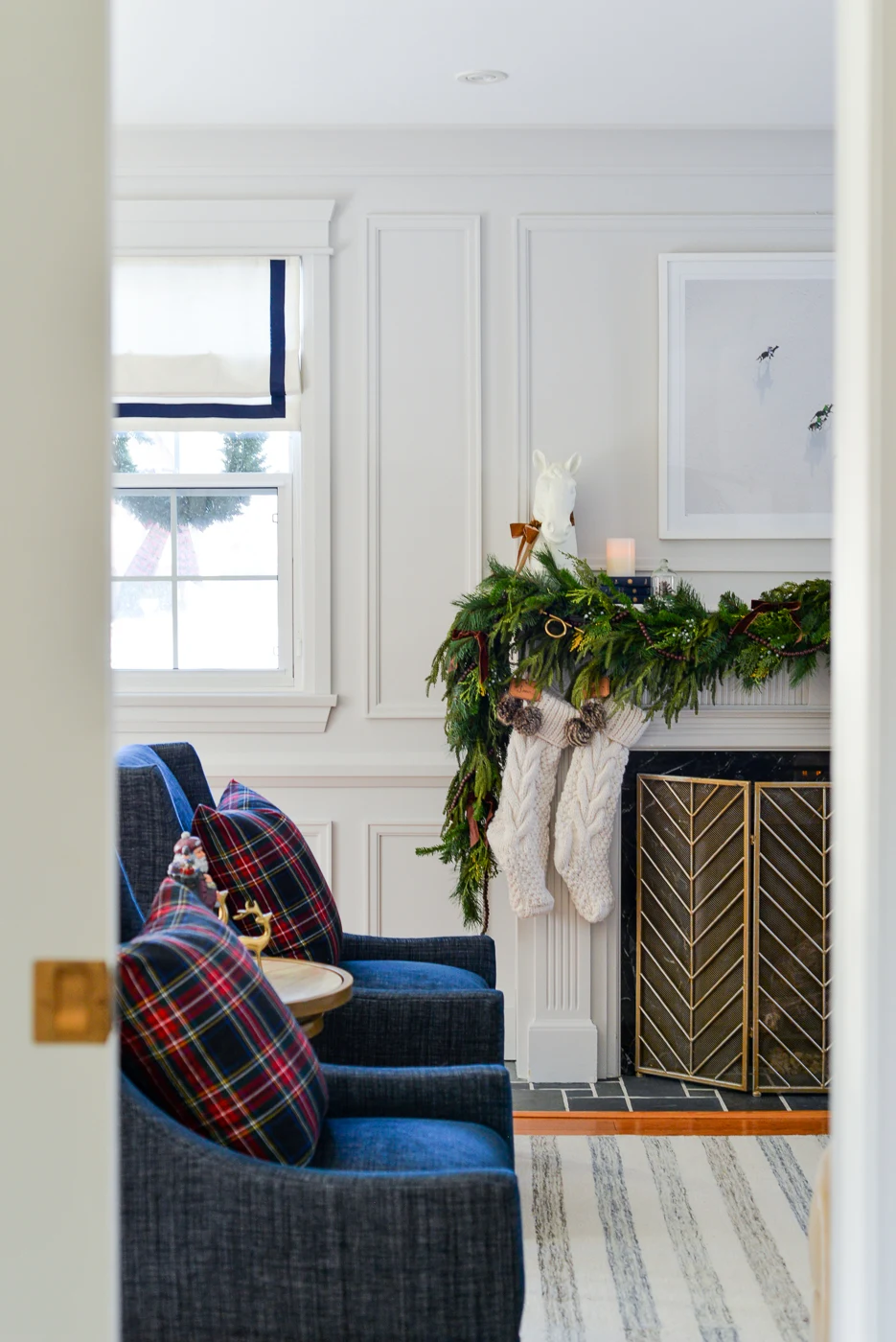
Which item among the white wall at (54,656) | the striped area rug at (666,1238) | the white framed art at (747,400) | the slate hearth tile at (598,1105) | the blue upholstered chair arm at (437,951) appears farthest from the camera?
the white framed art at (747,400)

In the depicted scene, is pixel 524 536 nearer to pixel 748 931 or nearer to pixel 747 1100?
pixel 748 931

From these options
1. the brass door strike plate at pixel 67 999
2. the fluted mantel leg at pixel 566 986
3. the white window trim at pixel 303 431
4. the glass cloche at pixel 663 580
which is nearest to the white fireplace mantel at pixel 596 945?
the fluted mantel leg at pixel 566 986

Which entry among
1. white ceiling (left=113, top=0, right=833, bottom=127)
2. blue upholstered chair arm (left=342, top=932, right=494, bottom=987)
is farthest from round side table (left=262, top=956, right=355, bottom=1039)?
white ceiling (left=113, top=0, right=833, bottom=127)

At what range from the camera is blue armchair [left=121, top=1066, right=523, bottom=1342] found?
1474 mm

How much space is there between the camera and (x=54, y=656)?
0.88 meters

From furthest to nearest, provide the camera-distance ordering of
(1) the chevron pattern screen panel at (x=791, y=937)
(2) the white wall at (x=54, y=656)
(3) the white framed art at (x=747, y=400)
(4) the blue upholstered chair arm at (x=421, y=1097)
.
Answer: (3) the white framed art at (x=747, y=400) → (1) the chevron pattern screen panel at (x=791, y=937) → (4) the blue upholstered chair arm at (x=421, y=1097) → (2) the white wall at (x=54, y=656)

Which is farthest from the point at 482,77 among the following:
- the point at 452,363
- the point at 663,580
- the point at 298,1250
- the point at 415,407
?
the point at 298,1250

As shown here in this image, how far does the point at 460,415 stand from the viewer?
12.8ft

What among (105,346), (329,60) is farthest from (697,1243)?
(329,60)

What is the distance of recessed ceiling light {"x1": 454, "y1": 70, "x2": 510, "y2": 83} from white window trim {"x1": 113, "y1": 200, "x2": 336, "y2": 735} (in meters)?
0.58

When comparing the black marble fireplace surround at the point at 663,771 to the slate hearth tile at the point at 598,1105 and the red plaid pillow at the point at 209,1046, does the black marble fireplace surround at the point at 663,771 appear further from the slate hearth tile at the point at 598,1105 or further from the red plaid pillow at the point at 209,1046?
the red plaid pillow at the point at 209,1046

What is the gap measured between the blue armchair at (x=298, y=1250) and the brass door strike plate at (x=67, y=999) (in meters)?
0.66

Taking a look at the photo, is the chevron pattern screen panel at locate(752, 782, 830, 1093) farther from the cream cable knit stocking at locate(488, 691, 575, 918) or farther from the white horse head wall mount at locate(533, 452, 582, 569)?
the white horse head wall mount at locate(533, 452, 582, 569)

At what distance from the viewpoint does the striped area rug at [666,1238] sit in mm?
2264
